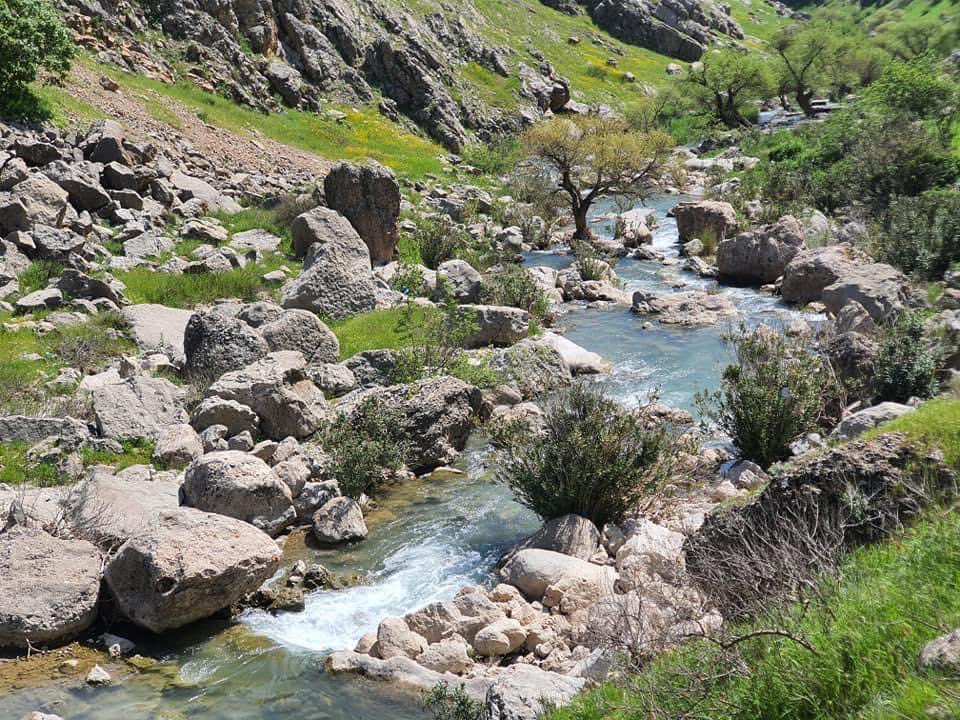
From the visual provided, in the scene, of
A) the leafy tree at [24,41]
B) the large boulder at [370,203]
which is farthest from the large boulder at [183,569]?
the leafy tree at [24,41]

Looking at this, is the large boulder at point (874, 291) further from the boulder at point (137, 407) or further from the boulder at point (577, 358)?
the boulder at point (137, 407)

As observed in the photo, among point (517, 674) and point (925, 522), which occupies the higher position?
point (925, 522)

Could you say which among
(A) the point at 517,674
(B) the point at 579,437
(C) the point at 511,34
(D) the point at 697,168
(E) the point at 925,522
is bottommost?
(A) the point at 517,674

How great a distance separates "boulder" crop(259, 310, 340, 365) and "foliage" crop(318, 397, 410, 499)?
145 inches

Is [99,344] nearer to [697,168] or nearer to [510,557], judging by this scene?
[510,557]

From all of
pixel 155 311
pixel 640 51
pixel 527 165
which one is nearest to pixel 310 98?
pixel 527 165

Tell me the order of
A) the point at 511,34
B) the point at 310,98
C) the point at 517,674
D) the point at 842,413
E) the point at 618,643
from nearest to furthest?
the point at 618,643 → the point at 517,674 → the point at 842,413 → the point at 310,98 → the point at 511,34

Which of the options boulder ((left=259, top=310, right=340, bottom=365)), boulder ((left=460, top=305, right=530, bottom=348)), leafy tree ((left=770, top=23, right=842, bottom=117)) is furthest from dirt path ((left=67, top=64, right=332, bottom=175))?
leafy tree ((left=770, top=23, right=842, bottom=117))

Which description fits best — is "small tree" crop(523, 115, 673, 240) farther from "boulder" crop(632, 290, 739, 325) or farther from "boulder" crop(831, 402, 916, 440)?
"boulder" crop(831, 402, 916, 440)

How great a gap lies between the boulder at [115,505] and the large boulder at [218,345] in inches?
177

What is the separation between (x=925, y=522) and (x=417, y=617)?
5299 millimetres

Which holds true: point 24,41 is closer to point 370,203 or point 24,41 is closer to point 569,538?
point 370,203

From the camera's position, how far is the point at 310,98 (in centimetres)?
4922

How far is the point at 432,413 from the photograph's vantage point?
14219 mm
